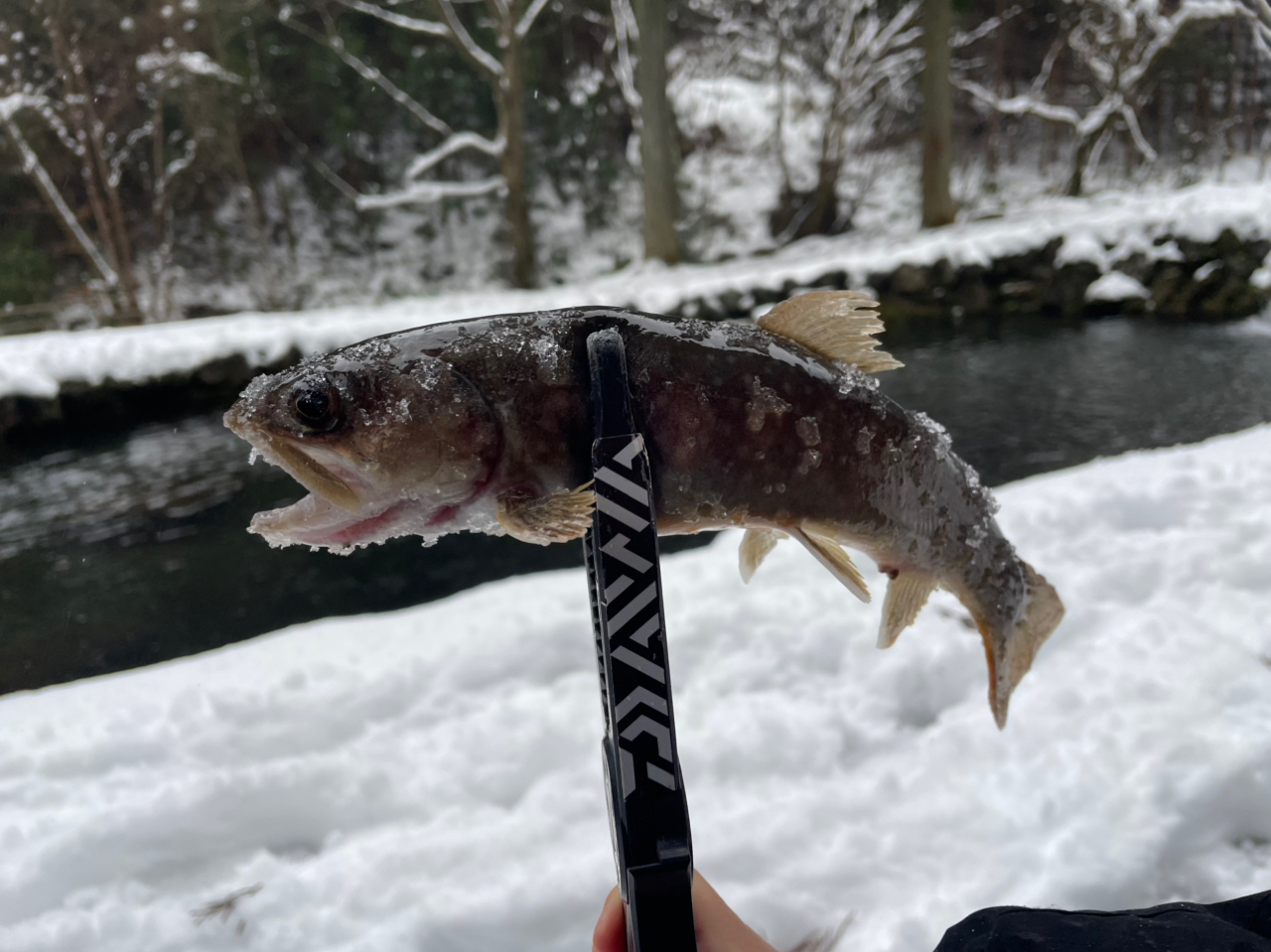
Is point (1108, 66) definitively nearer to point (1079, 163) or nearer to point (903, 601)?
point (1079, 163)

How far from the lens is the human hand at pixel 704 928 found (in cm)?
84

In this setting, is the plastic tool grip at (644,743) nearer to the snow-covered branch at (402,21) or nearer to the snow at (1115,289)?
the snow-covered branch at (402,21)

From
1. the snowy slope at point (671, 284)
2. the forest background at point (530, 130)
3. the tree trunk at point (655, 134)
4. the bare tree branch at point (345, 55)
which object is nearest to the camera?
the snowy slope at point (671, 284)

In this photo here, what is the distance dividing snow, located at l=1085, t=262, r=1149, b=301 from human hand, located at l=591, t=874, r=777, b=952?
9630mm

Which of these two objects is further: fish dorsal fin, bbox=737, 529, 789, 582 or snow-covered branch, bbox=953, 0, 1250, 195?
snow-covered branch, bbox=953, 0, 1250, 195

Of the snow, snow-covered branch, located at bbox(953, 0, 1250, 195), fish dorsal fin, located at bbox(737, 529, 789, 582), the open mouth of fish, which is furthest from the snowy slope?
the open mouth of fish

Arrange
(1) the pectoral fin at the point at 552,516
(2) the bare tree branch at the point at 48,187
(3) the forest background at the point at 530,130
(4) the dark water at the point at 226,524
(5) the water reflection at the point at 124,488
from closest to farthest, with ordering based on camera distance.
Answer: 1. (1) the pectoral fin at the point at 552,516
2. (4) the dark water at the point at 226,524
3. (5) the water reflection at the point at 124,488
4. (2) the bare tree branch at the point at 48,187
5. (3) the forest background at the point at 530,130

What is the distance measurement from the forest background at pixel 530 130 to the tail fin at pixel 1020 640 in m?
8.60

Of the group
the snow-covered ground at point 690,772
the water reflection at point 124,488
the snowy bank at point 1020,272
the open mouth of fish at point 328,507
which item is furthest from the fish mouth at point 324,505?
the snowy bank at point 1020,272

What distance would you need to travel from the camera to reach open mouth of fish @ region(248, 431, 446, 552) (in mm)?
Answer: 695

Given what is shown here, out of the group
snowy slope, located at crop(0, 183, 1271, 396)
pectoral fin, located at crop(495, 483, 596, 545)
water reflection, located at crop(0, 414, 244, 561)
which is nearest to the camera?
pectoral fin, located at crop(495, 483, 596, 545)

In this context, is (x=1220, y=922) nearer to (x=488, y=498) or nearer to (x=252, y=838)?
(x=488, y=498)

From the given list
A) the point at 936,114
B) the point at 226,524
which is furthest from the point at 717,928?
the point at 936,114

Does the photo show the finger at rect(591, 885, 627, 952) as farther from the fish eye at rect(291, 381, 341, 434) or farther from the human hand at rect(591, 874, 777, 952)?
the fish eye at rect(291, 381, 341, 434)
